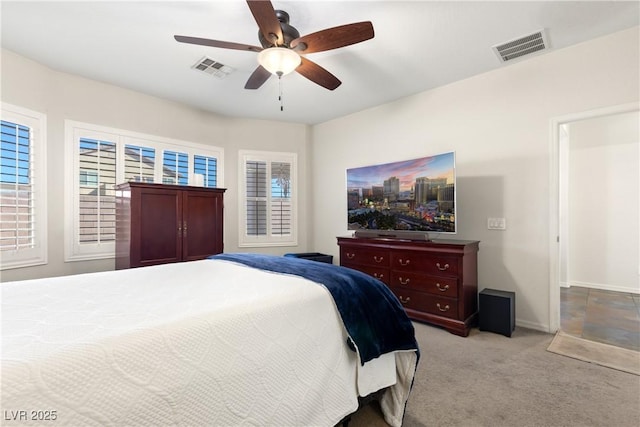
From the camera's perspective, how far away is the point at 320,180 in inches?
204

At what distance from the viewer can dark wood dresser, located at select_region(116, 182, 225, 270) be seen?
3.13 meters

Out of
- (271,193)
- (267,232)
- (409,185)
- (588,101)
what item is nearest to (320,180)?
(271,193)

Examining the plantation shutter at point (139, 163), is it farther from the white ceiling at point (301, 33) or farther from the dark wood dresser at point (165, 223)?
the white ceiling at point (301, 33)

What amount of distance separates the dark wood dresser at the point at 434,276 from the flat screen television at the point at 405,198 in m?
0.20

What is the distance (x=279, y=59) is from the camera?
2.17 m

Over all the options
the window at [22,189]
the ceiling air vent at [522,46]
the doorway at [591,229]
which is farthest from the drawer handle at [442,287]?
the window at [22,189]

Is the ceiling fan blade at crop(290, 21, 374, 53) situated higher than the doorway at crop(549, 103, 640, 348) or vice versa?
the ceiling fan blade at crop(290, 21, 374, 53)

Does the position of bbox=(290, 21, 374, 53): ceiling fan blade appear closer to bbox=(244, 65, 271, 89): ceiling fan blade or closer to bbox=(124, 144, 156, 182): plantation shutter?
bbox=(244, 65, 271, 89): ceiling fan blade

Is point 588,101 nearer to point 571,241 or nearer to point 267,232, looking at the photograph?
point 571,241

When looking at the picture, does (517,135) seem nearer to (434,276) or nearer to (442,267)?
(442,267)

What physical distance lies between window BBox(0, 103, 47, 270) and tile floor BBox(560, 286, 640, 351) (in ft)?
17.9

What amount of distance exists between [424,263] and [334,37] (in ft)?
7.58

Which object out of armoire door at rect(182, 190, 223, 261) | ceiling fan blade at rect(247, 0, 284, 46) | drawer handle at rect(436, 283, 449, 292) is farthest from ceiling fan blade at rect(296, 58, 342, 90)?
drawer handle at rect(436, 283, 449, 292)

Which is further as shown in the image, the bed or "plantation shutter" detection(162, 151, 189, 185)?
"plantation shutter" detection(162, 151, 189, 185)
